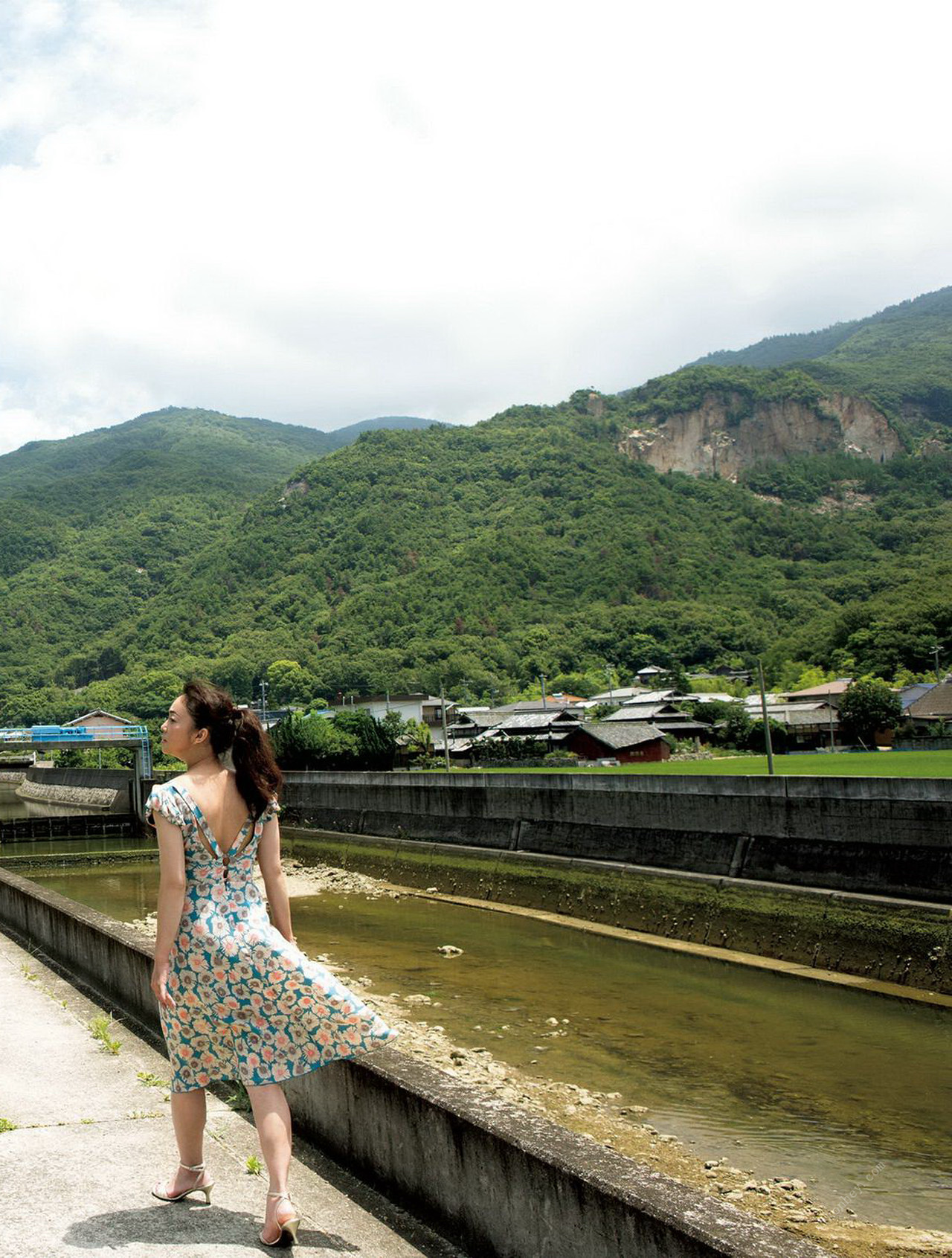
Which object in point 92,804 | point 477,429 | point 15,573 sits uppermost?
point 477,429

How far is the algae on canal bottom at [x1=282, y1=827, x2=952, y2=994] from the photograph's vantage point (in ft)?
43.7

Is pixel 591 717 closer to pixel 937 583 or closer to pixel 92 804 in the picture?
pixel 937 583

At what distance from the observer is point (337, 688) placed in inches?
4193

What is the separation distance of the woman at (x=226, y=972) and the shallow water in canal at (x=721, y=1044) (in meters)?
4.86

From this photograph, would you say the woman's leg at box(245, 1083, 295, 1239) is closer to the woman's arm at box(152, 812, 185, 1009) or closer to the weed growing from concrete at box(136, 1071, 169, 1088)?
the woman's arm at box(152, 812, 185, 1009)

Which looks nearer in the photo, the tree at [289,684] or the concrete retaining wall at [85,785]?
the concrete retaining wall at [85,785]

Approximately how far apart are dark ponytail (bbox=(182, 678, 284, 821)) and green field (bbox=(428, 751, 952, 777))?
23.8m

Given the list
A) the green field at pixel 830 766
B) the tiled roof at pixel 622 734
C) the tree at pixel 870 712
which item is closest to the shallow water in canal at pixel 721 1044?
the green field at pixel 830 766

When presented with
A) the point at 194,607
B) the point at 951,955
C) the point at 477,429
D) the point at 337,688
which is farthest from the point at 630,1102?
the point at 477,429

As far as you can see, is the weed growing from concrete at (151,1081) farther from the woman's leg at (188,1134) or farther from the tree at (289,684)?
the tree at (289,684)

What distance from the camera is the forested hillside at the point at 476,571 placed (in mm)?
107250

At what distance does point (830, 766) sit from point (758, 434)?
14263 cm

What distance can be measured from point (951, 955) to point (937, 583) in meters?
82.0

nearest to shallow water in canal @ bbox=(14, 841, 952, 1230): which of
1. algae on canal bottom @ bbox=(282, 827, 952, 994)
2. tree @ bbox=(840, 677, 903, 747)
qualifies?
algae on canal bottom @ bbox=(282, 827, 952, 994)
